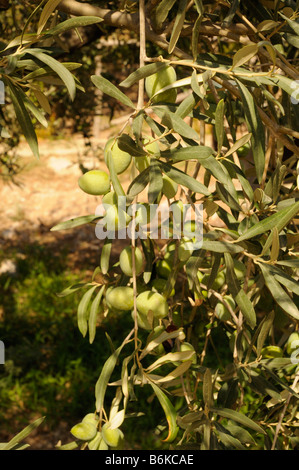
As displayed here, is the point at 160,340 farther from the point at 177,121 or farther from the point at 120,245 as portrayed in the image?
the point at 120,245

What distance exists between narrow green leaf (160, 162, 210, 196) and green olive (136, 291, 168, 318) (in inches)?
7.8

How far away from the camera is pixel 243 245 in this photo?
0.73 metres

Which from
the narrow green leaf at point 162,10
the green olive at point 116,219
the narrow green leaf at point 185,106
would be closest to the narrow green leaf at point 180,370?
the green olive at point 116,219

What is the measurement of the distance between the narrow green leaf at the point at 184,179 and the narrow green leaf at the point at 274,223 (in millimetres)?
93

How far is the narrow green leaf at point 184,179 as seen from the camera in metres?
0.66

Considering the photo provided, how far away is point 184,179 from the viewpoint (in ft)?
2.17

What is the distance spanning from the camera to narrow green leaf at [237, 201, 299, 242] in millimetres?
680

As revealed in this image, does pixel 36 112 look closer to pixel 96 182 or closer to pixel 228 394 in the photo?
pixel 96 182

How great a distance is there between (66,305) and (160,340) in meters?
2.44

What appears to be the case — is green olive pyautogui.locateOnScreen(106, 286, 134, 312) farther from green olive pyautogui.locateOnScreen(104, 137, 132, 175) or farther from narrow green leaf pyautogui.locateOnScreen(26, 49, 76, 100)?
narrow green leaf pyautogui.locateOnScreen(26, 49, 76, 100)

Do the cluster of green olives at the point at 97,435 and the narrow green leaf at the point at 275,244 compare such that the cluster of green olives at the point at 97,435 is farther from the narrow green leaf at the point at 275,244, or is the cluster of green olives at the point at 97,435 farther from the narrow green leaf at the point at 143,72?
the narrow green leaf at the point at 143,72

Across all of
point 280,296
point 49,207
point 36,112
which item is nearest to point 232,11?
point 36,112

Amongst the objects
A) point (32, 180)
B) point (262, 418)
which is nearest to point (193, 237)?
point (262, 418)

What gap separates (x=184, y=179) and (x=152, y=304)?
0.21 m
